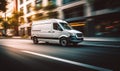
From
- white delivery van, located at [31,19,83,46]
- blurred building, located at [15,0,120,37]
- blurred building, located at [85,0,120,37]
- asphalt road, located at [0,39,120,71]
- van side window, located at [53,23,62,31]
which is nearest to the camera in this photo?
asphalt road, located at [0,39,120,71]

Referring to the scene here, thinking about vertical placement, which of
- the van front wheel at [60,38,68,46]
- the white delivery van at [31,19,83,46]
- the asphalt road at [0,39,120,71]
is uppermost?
the white delivery van at [31,19,83,46]

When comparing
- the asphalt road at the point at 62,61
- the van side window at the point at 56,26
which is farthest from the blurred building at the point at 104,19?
the asphalt road at the point at 62,61

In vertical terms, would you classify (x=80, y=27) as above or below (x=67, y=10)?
below

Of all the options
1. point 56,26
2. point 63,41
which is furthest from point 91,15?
point 63,41

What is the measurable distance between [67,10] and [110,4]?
11697 millimetres

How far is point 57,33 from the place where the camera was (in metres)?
16.3

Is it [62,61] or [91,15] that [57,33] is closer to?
[62,61]

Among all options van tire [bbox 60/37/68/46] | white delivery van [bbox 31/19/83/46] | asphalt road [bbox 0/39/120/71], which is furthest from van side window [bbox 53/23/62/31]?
asphalt road [bbox 0/39/120/71]

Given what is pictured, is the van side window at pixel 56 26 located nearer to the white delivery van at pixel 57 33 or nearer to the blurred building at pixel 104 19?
the white delivery van at pixel 57 33

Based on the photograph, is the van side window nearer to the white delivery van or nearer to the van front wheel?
the white delivery van

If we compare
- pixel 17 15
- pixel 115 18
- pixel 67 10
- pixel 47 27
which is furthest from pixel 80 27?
pixel 17 15

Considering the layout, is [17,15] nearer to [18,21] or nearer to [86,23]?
[18,21]

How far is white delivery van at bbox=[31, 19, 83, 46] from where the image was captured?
51.3 ft

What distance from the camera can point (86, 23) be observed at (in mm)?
32531
